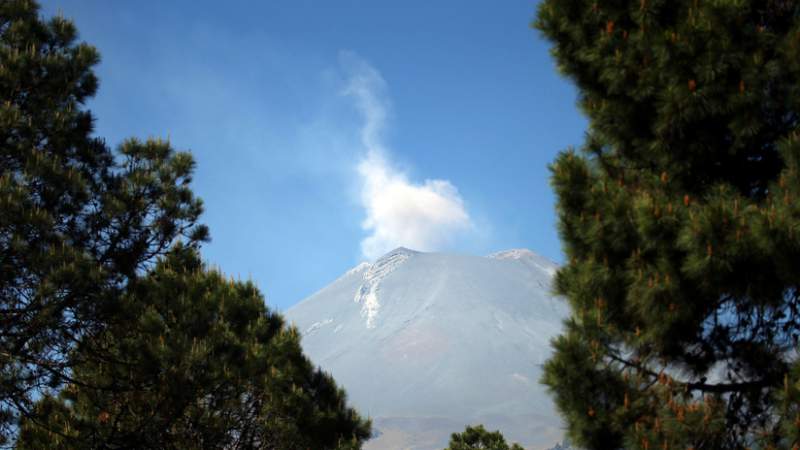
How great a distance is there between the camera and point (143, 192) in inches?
322

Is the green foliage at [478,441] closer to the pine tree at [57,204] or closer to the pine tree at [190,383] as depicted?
the pine tree at [190,383]

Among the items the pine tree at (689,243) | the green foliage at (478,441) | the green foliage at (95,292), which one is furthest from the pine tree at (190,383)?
the green foliage at (478,441)

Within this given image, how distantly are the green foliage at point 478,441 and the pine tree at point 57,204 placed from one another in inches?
577

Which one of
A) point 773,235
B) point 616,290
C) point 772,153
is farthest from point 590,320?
point 772,153

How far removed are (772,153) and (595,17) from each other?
2129mm

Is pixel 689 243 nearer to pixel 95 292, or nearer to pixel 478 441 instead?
pixel 95 292

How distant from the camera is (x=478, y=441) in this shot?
70.5 ft

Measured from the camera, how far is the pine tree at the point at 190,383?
7.23 metres

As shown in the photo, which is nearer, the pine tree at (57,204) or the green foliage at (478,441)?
the pine tree at (57,204)

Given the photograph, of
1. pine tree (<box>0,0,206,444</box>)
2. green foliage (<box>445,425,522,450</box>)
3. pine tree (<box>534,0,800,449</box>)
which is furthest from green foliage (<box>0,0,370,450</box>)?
green foliage (<box>445,425,522,450</box>)

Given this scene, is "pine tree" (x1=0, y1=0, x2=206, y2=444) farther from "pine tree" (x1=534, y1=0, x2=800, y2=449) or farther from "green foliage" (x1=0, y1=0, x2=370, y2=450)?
"pine tree" (x1=534, y1=0, x2=800, y2=449)

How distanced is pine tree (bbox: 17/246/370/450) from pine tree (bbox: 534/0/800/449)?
163 inches

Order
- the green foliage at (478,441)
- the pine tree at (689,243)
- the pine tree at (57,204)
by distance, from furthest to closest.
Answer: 1. the green foliage at (478,441)
2. the pine tree at (57,204)
3. the pine tree at (689,243)

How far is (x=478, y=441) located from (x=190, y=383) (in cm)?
1609
